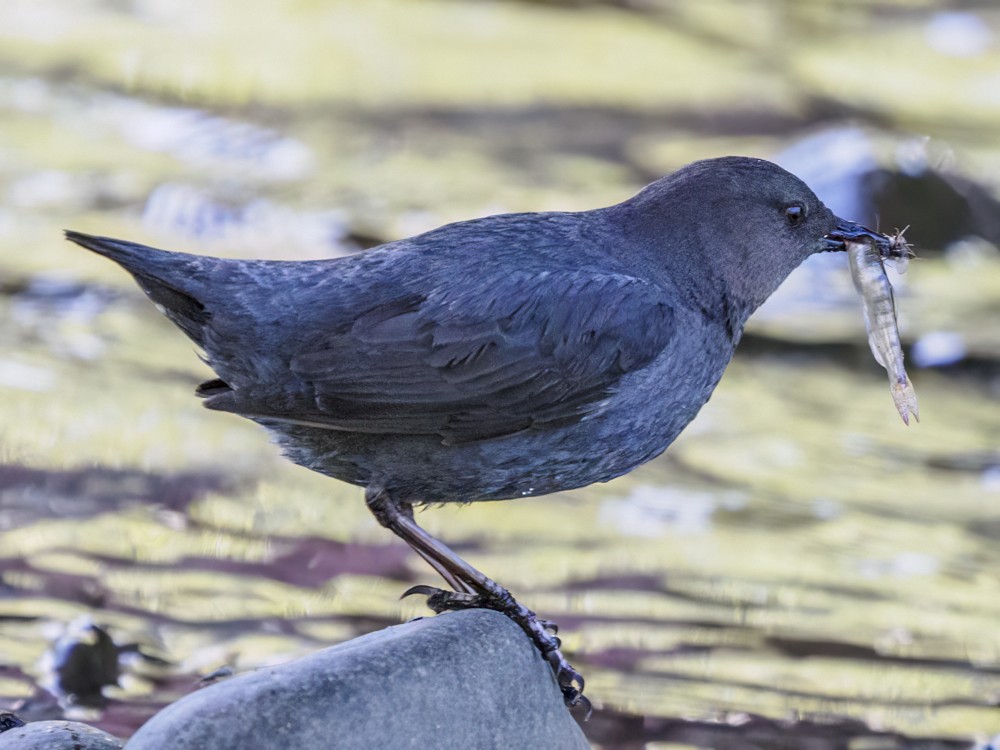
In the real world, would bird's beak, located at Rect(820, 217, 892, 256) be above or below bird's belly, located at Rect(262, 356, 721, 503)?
above

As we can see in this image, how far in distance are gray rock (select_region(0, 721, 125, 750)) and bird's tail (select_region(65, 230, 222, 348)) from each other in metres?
0.90

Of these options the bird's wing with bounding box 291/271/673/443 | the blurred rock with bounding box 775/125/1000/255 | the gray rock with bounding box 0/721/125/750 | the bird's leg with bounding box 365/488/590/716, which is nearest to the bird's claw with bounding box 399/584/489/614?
the bird's leg with bounding box 365/488/590/716

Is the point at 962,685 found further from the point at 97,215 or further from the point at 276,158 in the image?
the point at 276,158

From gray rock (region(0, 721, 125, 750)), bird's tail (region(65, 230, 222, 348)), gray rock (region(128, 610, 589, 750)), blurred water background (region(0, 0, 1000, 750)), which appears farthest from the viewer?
blurred water background (region(0, 0, 1000, 750))

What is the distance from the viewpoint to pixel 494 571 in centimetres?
518

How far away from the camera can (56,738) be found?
316cm

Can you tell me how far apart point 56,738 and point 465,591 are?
3.17ft

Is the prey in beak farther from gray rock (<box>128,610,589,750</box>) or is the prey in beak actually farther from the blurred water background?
the blurred water background

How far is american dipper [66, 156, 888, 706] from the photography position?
331cm

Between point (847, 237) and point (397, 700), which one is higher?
point (847, 237)

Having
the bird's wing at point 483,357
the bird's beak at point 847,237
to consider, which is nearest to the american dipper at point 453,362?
the bird's wing at point 483,357

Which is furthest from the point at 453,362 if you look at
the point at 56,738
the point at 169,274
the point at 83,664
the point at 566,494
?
the point at 566,494

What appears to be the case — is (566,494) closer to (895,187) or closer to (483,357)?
(483,357)

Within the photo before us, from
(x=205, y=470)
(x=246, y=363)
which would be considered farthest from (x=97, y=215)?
(x=246, y=363)
